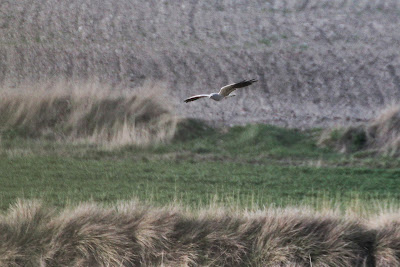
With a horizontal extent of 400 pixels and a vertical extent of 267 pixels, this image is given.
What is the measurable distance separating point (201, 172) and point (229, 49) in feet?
33.3

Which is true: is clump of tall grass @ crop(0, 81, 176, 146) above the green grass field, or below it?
below

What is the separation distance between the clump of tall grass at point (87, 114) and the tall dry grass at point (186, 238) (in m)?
4.73

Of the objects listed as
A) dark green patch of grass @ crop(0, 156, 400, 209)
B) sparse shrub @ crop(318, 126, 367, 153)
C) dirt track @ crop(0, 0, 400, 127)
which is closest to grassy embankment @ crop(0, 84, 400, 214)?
dark green patch of grass @ crop(0, 156, 400, 209)

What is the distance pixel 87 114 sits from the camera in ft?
43.3

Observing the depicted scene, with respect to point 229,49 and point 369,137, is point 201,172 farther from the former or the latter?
point 229,49

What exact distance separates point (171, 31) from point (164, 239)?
46.5 ft

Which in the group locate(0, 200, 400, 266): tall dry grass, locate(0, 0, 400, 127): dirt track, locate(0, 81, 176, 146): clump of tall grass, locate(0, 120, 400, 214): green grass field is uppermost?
locate(0, 200, 400, 266): tall dry grass

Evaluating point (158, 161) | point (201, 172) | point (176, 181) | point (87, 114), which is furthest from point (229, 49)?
point (176, 181)

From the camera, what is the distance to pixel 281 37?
20.8m

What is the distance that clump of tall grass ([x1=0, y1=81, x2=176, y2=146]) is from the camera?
1252cm

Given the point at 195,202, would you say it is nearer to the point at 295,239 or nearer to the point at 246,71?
the point at 295,239

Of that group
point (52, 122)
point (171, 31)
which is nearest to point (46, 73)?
point (171, 31)

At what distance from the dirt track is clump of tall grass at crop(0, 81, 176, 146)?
233 cm

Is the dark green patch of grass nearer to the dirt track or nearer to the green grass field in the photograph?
the green grass field
